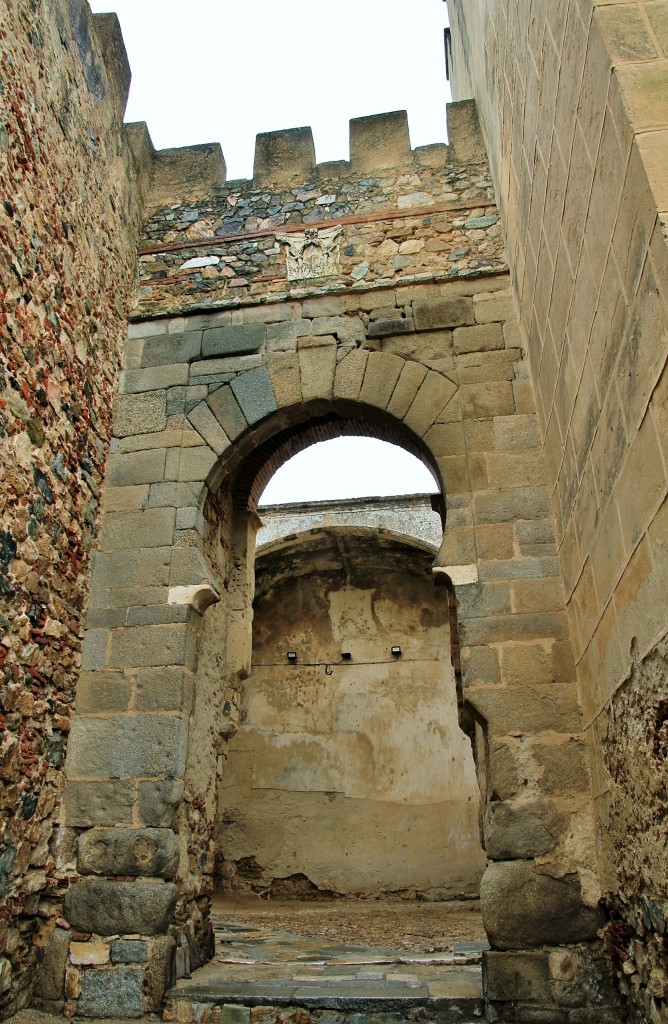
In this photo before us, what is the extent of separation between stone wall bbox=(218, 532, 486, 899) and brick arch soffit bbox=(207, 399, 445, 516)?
418cm

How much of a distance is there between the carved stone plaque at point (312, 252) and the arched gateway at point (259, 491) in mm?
31

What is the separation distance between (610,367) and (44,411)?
3042 mm

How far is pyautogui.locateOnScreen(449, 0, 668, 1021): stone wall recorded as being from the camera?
7.91ft

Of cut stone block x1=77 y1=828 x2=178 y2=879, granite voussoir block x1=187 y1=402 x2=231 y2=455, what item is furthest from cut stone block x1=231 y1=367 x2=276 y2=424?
cut stone block x1=77 y1=828 x2=178 y2=879

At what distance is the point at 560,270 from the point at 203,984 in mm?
4023

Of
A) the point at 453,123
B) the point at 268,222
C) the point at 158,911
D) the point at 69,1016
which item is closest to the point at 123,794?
the point at 158,911

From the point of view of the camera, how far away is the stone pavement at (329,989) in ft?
11.2

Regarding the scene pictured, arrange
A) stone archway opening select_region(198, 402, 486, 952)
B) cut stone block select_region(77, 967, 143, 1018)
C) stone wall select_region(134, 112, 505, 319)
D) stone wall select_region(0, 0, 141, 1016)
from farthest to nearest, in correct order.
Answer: stone archway opening select_region(198, 402, 486, 952), stone wall select_region(134, 112, 505, 319), stone wall select_region(0, 0, 141, 1016), cut stone block select_region(77, 967, 143, 1018)

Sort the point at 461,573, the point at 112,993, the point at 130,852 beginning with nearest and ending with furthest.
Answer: the point at 112,993, the point at 130,852, the point at 461,573

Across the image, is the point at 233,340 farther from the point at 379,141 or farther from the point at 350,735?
the point at 350,735

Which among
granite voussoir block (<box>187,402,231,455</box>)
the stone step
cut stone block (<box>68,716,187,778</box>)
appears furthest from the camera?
granite voussoir block (<box>187,402,231,455</box>)

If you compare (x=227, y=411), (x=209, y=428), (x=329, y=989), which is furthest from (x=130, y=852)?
(x=227, y=411)

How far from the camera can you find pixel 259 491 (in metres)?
6.05

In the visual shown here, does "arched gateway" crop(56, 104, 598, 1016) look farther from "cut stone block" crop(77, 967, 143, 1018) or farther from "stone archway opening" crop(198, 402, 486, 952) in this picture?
"stone archway opening" crop(198, 402, 486, 952)
